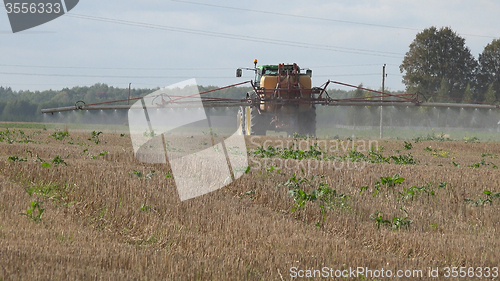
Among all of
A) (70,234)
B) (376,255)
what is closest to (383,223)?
(376,255)

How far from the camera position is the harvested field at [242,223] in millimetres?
4922

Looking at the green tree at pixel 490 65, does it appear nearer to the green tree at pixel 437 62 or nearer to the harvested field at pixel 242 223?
the green tree at pixel 437 62

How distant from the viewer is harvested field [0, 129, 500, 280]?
492 cm

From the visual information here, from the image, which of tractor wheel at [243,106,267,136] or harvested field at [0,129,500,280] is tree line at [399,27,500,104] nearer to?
tractor wheel at [243,106,267,136]

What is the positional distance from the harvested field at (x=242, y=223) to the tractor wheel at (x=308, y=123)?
10.7m

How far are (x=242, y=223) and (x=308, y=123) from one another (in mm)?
16555

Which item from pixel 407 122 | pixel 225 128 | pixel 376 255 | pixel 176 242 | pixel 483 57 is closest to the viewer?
pixel 376 255

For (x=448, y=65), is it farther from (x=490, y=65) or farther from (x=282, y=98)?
(x=282, y=98)

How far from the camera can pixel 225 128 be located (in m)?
38.0

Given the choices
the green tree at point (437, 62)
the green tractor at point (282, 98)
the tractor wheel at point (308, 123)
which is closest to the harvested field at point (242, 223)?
the green tractor at point (282, 98)

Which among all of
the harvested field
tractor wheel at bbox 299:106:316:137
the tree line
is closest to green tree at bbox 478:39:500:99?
the tree line

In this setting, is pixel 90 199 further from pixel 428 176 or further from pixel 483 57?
pixel 483 57

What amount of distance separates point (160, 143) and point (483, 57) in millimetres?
43610

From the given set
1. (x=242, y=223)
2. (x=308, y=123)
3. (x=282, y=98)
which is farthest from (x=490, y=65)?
(x=242, y=223)
